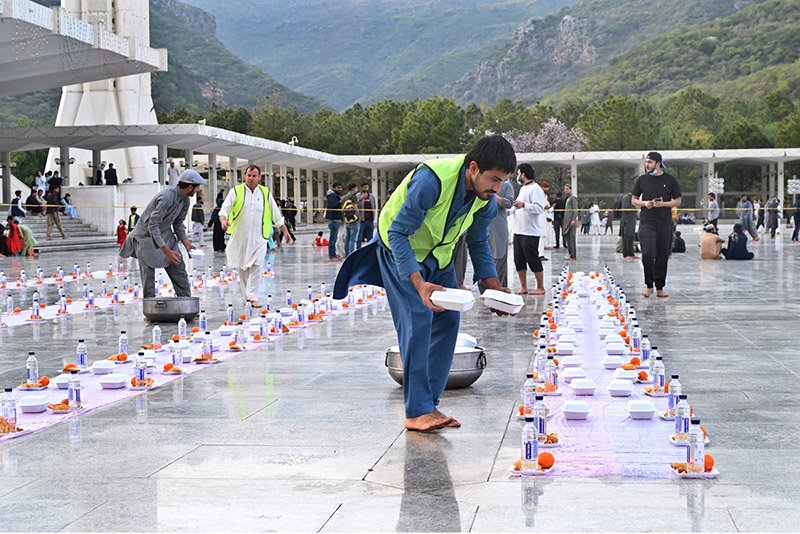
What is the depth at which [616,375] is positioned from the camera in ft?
23.6

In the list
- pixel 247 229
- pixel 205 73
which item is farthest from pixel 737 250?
pixel 205 73

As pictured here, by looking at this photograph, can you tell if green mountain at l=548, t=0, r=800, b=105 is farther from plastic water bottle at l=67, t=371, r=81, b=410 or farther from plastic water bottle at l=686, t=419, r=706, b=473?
plastic water bottle at l=686, t=419, r=706, b=473

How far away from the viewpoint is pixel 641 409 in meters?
6.07

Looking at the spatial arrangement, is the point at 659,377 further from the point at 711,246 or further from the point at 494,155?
the point at 711,246

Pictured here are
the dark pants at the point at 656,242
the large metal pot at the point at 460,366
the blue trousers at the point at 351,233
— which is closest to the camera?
the large metal pot at the point at 460,366

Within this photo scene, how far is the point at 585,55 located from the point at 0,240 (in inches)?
5290

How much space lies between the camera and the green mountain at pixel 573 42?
486ft

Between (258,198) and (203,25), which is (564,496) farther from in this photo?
(203,25)

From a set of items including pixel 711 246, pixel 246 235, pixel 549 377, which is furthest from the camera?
pixel 711 246

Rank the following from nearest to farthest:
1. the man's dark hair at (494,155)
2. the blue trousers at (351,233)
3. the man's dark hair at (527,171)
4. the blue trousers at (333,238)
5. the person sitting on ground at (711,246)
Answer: the man's dark hair at (494,155) < the man's dark hair at (527,171) < the person sitting on ground at (711,246) < the blue trousers at (351,233) < the blue trousers at (333,238)

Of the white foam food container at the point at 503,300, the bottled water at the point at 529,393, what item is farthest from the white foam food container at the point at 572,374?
the white foam food container at the point at 503,300

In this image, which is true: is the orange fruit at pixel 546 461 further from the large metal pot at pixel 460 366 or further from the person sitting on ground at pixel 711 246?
the person sitting on ground at pixel 711 246

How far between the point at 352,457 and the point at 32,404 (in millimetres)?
2464

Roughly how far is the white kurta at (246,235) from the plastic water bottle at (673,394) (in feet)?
24.6
